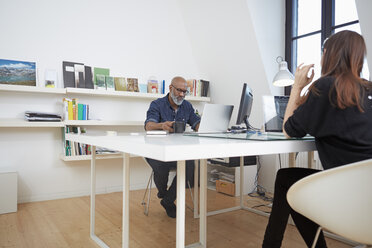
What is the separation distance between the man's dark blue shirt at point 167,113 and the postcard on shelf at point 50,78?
1060 mm

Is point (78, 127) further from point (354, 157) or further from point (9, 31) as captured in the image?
point (354, 157)

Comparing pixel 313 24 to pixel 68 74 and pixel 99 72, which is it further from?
pixel 68 74

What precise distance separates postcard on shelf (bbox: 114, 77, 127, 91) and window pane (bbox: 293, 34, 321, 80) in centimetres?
209

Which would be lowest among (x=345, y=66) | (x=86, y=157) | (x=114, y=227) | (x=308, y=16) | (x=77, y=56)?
(x=114, y=227)

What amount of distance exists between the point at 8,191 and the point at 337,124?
2699 millimetres

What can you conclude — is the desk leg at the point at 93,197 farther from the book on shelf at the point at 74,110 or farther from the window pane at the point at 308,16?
the window pane at the point at 308,16

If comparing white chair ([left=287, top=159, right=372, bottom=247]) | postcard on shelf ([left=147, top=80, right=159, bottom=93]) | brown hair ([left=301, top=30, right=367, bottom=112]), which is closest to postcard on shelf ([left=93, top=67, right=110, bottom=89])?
postcard on shelf ([left=147, top=80, right=159, bottom=93])

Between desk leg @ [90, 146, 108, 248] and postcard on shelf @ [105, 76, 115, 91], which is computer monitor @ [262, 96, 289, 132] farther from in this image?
postcard on shelf @ [105, 76, 115, 91]

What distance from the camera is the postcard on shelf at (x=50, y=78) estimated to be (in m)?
2.91

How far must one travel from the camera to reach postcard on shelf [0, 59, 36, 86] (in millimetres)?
2718

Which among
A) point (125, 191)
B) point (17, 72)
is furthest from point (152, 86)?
point (125, 191)

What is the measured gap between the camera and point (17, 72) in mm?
2781

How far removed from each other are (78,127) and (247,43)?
2.17 metres

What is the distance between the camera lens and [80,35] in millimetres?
3203
